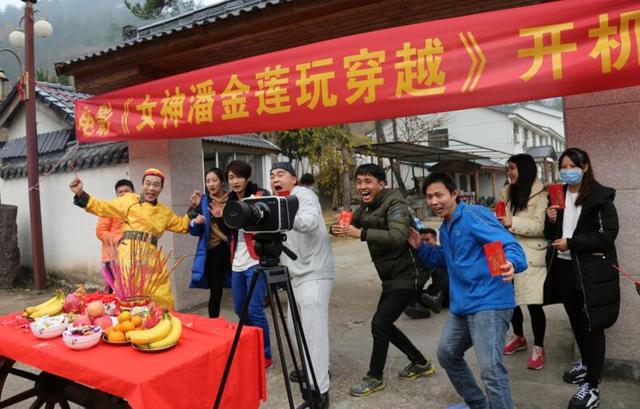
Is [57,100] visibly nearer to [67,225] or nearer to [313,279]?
[67,225]

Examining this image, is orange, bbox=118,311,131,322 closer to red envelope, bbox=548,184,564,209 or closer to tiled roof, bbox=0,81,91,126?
red envelope, bbox=548,184,564,209

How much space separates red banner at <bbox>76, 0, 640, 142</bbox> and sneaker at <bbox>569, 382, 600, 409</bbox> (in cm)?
193

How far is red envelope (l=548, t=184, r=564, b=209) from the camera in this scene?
10.2 feet

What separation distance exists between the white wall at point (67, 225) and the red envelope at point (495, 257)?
18.9 feet

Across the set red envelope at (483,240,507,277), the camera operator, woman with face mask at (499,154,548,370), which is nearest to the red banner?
woman with face mask at (499,154,548,370)

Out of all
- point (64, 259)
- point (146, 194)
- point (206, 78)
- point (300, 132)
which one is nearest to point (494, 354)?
point (146, 194)

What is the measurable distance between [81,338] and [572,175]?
3.11 meters

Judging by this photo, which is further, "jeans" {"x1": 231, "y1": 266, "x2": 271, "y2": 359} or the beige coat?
"jeans" {"x1": 231, "y1": 266, "x2": 271, "y2": 359}

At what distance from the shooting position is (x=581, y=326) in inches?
118

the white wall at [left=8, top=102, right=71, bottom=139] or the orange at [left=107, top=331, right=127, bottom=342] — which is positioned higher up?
the white wall at [left=8, top=102, right=71, bottom=139]

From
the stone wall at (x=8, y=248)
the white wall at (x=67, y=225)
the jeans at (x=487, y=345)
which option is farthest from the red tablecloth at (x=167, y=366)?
the stone wall at (x=8, y=248)

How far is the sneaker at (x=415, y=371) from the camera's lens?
337cm

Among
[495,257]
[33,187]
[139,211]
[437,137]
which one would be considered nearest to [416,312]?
[495,257]

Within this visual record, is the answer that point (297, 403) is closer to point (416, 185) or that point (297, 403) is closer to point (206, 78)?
point (206, 78)
